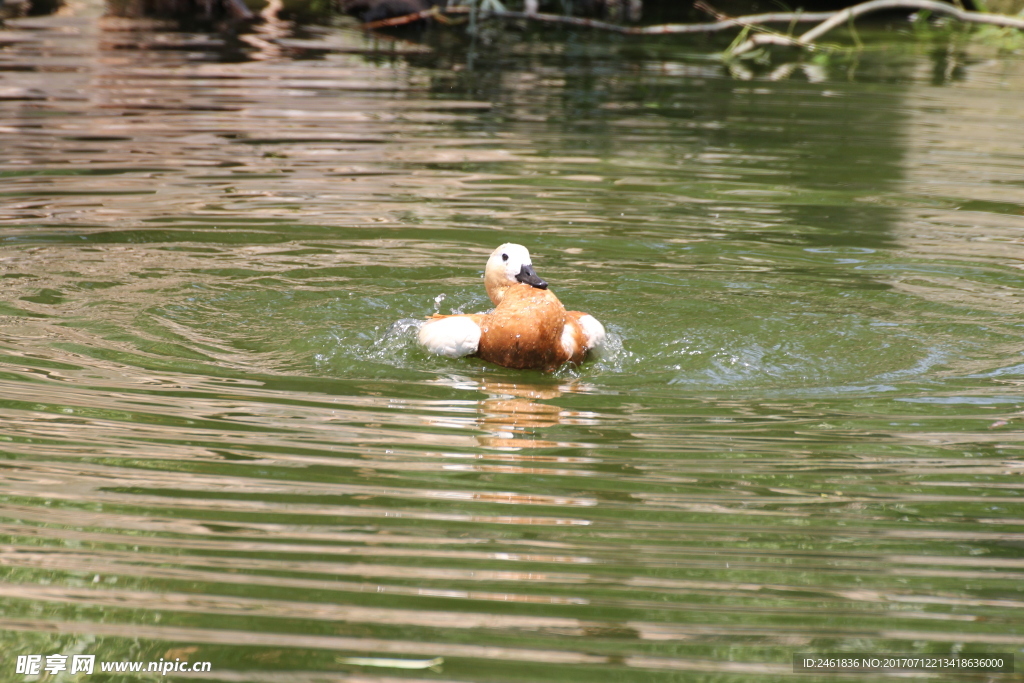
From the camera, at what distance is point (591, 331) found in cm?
475

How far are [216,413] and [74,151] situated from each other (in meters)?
5.59

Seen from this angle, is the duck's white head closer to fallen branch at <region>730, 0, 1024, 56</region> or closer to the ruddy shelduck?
the ruddy shelduck

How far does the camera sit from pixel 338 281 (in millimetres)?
5969

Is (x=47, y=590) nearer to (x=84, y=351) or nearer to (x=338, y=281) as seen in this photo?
(x=84, y=351)

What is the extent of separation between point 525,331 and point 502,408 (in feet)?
1.27

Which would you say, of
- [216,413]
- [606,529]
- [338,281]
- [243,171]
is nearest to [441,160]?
[243,171]

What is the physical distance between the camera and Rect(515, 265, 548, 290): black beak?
476cm

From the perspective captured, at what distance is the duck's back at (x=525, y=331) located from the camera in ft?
15.0

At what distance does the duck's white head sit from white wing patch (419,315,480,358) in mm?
303

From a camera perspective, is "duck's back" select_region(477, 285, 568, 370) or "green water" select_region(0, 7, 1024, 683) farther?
"duck's back" select_region(477, 285, 568, 370)

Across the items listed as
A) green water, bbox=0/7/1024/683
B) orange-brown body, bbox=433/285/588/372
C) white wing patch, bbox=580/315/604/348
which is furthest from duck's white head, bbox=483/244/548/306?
green water, bbox=0/7/1024/683

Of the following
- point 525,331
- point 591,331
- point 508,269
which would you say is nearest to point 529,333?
point 525,331

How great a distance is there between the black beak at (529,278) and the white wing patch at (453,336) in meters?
0.31

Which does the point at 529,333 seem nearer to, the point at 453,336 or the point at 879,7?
the point at 453,336
